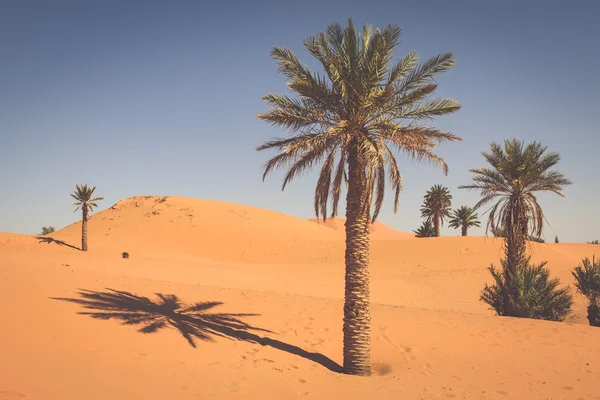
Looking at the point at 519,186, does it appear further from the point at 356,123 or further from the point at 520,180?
the point at 356,123

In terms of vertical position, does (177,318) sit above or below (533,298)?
below

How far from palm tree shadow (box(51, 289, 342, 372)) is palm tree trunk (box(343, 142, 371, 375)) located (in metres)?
0.81

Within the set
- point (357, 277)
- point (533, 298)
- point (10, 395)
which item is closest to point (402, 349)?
point (357, 277)

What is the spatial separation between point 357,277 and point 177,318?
20.1 ft

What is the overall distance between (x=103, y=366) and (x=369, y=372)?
22.2 feet

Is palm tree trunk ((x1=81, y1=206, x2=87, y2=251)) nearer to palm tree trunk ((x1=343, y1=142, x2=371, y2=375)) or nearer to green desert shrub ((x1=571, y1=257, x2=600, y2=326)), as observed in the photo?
palm tree trunk ((x1=343, y1=142, x2=371, y2=375))

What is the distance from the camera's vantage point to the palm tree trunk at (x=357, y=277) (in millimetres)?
10883

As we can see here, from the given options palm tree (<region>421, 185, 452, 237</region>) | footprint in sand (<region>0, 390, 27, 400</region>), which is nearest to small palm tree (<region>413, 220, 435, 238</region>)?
palm tree (<region>421, 185, 452, 237</region>)

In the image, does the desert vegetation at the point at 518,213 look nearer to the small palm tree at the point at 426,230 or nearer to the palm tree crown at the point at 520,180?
the palm tree crown at the point at 520,180

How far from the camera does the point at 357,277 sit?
436 inches

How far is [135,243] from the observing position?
161 feet

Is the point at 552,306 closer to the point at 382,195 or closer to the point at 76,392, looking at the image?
the point at 382,195

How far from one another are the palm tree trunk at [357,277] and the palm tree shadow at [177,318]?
2.64 feet

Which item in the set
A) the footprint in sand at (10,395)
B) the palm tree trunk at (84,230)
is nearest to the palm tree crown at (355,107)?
the footprint in sand at (10,395)
